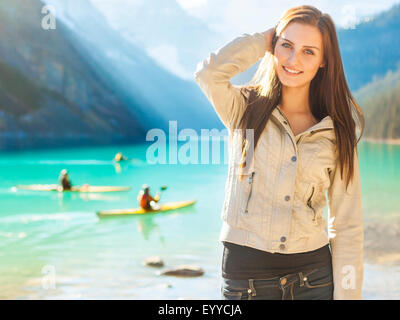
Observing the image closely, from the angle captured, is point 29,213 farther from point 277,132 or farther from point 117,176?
point 277,132

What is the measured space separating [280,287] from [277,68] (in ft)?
A: 2.98

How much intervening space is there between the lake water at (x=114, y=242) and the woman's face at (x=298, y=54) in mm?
4893

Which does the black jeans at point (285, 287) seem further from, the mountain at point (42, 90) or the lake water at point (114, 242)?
the mountain at point (42, 90)

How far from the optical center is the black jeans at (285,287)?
1.85 meters

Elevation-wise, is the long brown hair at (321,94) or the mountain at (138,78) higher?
the mountain at (138,78)

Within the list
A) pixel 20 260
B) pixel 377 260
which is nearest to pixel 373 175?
pixel 377 260

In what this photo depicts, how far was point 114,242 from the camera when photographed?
1024 cm

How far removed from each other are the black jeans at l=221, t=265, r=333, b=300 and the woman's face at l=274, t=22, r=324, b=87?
0.80 meters

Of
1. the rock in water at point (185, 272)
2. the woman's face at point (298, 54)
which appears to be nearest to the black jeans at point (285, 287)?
the woman's face at point (298, 54)

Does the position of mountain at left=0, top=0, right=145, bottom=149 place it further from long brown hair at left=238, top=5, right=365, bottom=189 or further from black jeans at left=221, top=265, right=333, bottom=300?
black jeans at left=221, top=265, right=333, bottom=300

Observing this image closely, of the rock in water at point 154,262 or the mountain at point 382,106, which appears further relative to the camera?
the mountain at point 382,106

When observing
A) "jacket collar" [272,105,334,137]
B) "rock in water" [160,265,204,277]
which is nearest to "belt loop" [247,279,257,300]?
"jacket collar" [272,105,334,137]

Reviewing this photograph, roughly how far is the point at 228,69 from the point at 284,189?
1.77 ft

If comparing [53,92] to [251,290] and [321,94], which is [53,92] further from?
[251,290]
